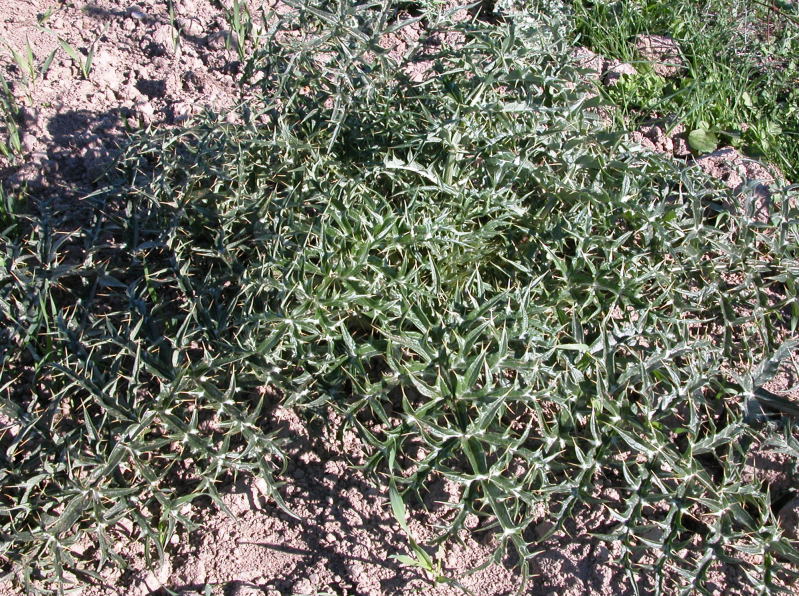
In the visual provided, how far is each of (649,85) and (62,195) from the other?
2.46 meters

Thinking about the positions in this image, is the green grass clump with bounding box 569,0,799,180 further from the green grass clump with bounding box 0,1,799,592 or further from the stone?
the stone

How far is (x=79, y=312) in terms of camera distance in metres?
2.65

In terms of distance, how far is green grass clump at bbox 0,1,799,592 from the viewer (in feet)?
7.13

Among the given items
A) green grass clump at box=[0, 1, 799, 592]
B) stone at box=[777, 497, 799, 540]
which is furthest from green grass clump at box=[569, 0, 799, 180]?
stone at box=[777, 497, 799, 540]

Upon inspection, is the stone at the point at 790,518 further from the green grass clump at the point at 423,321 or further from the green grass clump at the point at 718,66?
the green grass clump at the point at 718,66

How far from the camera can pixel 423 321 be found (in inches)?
89.6

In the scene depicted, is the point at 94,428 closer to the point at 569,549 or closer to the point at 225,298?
the point at 225,298

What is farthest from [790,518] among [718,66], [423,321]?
[718,66]

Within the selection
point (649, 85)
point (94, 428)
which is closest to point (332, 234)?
point (94, 428)

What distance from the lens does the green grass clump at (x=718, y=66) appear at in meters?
3.37

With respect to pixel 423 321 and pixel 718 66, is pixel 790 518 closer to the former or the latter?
pixel 423 321

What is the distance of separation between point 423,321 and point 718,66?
2.15 metres

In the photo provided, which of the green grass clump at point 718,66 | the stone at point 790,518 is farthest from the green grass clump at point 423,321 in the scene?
the green grass clump at point 718,66

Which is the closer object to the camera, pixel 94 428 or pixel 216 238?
pixel 94 428
